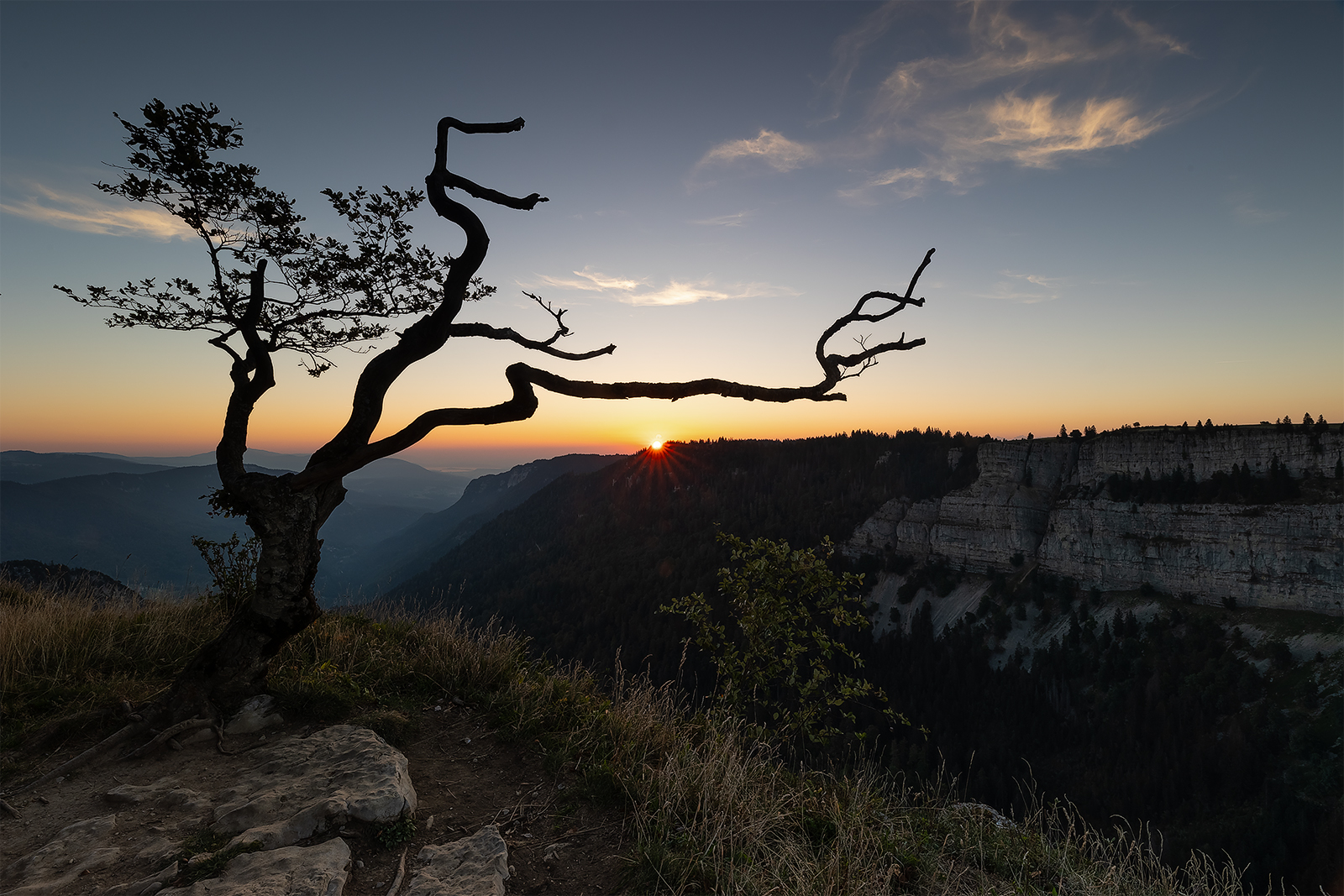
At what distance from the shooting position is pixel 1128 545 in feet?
272

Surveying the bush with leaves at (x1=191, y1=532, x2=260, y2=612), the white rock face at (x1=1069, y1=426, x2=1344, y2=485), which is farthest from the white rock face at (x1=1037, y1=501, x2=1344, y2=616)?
the bush with leaves at (x1=191, y1=532, x2=260, y2=612)

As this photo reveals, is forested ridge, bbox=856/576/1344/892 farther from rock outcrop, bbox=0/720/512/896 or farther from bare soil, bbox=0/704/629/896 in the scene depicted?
rock outcrop, bbox=0/720/512/896

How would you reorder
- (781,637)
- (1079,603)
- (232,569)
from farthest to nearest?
(1079,603) < (232,569) < (781,637)

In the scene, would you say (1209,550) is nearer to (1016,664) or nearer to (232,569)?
(1016,664)

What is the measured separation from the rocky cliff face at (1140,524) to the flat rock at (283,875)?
99.8m

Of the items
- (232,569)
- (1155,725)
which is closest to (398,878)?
(232,569)

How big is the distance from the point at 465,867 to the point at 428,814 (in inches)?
32.9

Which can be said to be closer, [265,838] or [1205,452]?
[265,838]

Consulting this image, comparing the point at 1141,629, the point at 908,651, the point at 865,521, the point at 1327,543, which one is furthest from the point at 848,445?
the point at 1327,543

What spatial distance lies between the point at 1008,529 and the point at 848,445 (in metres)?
42.1

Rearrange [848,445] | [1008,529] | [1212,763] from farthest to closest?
[848,445], [1008,529], [1212,763]

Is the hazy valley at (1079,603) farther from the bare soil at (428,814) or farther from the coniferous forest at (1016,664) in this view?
the bare soil at (428,814)

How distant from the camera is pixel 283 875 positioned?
3604mm

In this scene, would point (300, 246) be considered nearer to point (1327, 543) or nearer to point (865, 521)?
point (1327, 543)
